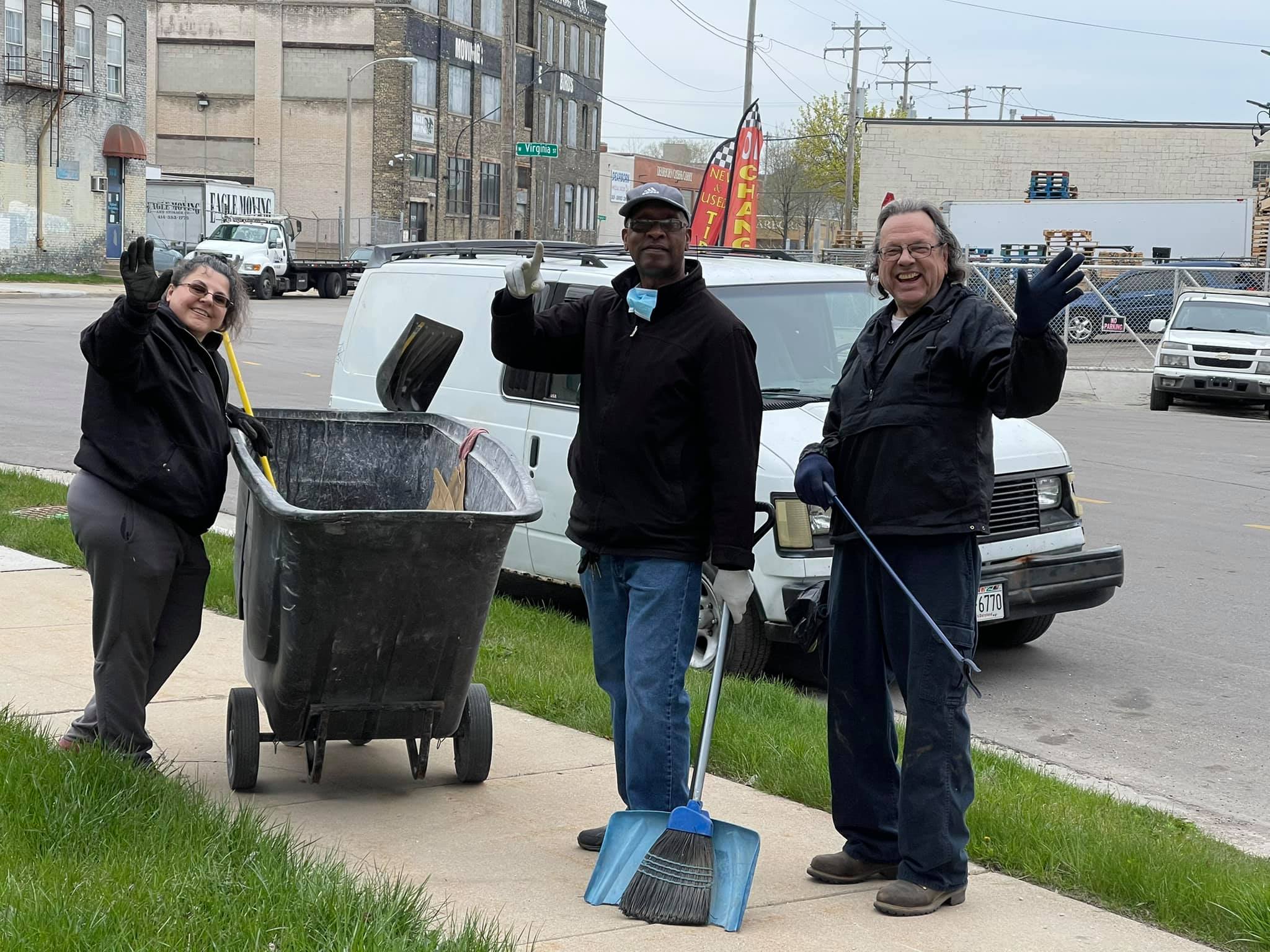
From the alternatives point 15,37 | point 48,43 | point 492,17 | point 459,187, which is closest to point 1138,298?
point 48,43

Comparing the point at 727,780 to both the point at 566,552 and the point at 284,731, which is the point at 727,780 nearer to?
the point at 284,731

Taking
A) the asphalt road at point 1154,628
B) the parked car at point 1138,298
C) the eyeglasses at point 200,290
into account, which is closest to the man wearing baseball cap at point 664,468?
the eyeglasses at point 200,290

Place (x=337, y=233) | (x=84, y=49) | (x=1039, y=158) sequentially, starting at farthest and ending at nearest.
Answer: (x=337, y=233) → (x=1039, y=158) → (x=84, y=49)

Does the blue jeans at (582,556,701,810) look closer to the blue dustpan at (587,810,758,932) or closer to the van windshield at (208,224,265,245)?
the blue dustpan at (587,810,758,932)

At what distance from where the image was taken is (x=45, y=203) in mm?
45688

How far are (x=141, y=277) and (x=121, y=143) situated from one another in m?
47.2

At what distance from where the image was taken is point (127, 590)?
16.1 ft

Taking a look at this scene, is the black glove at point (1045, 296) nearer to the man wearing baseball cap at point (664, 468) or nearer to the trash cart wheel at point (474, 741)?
the man wearing baseball cap at point (664, 468)

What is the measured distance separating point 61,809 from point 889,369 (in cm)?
270

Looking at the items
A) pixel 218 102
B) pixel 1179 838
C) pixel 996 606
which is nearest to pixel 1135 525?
pixel 996 606

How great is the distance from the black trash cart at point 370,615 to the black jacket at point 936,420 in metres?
1.08

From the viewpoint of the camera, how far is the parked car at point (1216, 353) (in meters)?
21.5

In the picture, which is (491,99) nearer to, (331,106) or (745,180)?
(331,106)

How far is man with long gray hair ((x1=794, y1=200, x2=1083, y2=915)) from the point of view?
4219mm
